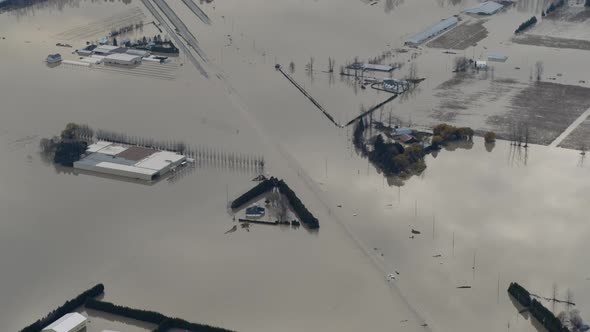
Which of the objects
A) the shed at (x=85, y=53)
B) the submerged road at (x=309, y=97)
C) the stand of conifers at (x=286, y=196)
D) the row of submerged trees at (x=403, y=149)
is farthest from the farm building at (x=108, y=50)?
the stand of conifers at (x=286, y=196)

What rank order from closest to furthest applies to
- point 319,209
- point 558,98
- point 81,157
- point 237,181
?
point 319,209
point 237,181
point 81,157
point 558,98

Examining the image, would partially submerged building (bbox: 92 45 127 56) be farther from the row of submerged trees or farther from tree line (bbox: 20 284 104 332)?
tree line (bbox: 20 284 104 332)

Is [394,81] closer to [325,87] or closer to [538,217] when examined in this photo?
[325,87]

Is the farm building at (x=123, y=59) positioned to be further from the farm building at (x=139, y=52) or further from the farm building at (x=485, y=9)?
the farm building at (x=485, y=9)

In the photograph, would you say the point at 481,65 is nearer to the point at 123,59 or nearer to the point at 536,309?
the point at 123,59

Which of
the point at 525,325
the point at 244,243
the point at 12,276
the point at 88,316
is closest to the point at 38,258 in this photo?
the point at 12,276

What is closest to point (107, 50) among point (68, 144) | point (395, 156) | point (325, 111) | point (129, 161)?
point (68, 144)
